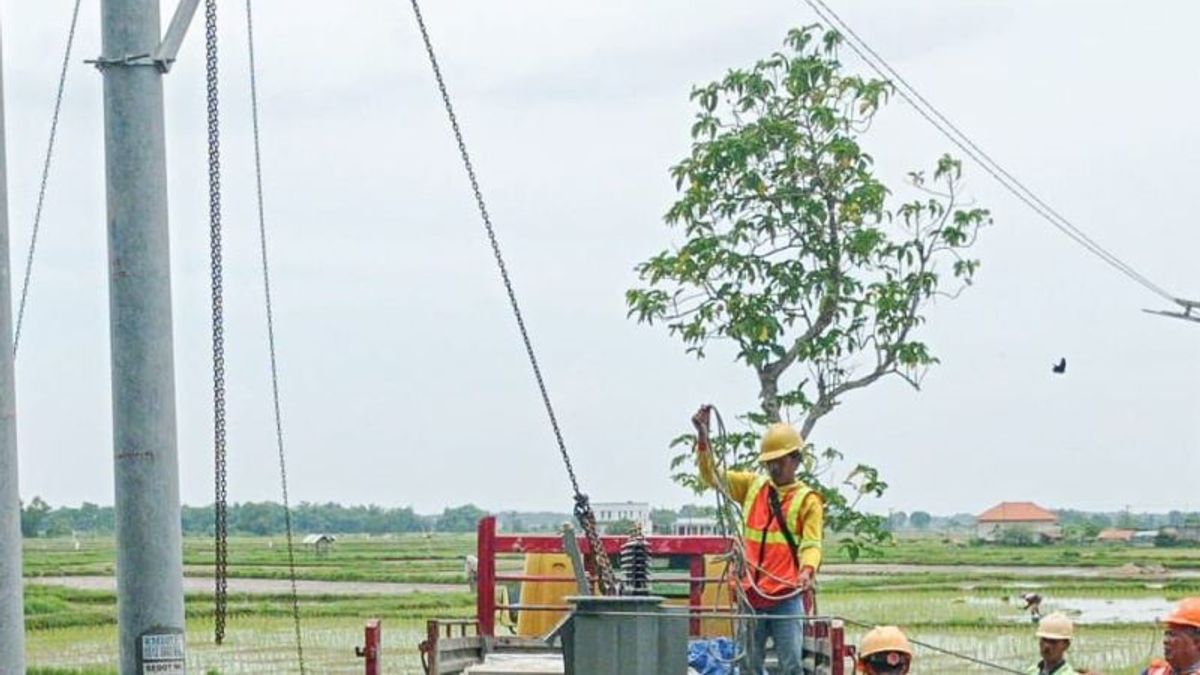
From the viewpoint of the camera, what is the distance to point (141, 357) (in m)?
7.09

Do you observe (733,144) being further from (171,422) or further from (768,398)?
(171,422)

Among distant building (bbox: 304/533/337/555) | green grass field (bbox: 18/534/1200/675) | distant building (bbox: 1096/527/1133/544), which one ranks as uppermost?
distant building (bbox: 304/533/337/555)

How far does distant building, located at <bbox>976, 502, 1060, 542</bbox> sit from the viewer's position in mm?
87062

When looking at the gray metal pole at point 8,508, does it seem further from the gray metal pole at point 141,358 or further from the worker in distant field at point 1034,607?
the worker in distant field at point 1034,607

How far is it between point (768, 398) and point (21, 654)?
8.45m

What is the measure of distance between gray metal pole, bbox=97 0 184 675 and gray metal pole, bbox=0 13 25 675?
518 mm

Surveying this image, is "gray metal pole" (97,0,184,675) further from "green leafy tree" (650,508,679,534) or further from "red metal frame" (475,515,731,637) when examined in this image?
"green leafy tree" (650,508,679,534)

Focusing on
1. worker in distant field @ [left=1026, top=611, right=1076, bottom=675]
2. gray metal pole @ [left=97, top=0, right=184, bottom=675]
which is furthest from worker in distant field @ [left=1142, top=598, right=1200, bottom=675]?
gray metal pole @ [left=97, top=0, right=184, bottom=675]

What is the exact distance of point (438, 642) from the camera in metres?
10.2

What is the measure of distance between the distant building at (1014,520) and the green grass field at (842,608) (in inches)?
1084

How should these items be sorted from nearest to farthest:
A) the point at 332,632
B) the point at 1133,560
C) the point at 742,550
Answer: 1. the point at 742,550
2. the point at 332,632
3. the point at 1133,560

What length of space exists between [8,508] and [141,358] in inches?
35.8

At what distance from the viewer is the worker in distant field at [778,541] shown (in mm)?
8906

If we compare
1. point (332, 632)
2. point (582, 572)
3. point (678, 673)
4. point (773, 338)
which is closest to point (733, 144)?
point (773, 338)
